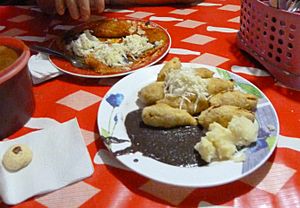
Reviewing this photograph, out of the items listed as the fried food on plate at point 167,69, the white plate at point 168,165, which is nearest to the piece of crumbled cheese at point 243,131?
the white plate at point 168,165

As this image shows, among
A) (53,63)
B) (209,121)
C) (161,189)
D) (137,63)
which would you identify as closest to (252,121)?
(209,121)

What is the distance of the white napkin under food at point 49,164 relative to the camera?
0.55m

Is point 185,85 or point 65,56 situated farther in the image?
point 65,56

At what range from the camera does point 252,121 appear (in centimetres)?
64

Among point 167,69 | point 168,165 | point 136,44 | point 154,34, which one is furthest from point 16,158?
point 154,34

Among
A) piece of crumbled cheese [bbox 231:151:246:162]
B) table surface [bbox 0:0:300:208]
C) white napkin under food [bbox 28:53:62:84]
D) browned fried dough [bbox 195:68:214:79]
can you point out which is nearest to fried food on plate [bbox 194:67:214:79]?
browned fried dough [bbox 195:68:214:79]

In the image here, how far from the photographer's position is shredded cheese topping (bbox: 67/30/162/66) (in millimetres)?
895

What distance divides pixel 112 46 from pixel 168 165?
0.47m

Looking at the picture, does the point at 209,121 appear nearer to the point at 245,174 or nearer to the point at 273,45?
the point at 245,174

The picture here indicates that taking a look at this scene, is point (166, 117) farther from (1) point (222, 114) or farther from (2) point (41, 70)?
(2) point (41, 70)

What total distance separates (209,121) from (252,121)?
8 centimetres

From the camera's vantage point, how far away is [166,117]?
25.8 inches

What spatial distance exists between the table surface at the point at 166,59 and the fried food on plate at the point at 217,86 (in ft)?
0.39

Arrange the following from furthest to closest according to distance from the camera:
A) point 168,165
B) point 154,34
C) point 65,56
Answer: point 154,34 → point 65,56 → point 168,165
